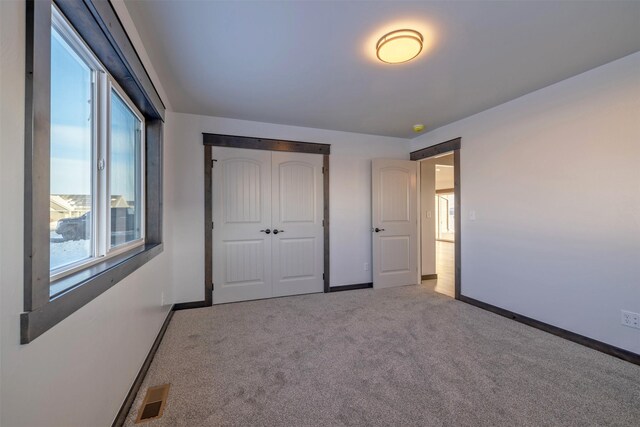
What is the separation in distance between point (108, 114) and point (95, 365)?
1366mm

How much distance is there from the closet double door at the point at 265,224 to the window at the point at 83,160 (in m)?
1.45

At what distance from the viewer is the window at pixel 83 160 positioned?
44.2 inches

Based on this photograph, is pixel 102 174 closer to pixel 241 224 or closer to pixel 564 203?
pixel 241 224

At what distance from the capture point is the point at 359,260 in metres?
4.07

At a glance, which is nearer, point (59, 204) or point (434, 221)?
point (59, 204)

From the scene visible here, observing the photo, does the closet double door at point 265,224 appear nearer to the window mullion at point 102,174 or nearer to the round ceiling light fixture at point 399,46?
the window mullion at point 102,174

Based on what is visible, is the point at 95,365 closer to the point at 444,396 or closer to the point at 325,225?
the point at 444,396

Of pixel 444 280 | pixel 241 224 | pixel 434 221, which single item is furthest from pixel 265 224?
pixel 444 280

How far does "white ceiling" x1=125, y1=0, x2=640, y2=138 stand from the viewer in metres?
1.61

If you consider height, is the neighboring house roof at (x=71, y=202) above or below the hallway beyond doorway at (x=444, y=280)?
above

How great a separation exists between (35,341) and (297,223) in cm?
300

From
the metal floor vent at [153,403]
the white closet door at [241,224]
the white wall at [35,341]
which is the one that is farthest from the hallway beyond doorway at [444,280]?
the white wall at [35,341]

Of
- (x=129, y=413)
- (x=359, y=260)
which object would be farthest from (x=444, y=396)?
(x=359, y=260)

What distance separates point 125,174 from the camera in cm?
201
